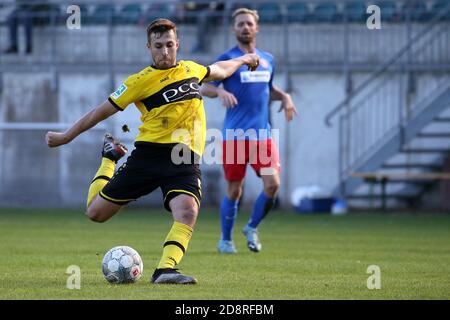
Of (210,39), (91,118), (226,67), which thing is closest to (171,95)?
(91,118)

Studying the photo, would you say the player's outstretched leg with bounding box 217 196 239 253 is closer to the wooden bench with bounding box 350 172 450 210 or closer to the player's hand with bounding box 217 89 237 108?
the player's hand with bounding box 217 89 237 108

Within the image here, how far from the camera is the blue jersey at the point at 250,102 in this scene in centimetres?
1262

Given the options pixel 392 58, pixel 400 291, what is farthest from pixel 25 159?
pixel 400 291

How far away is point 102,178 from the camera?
9.59 meters

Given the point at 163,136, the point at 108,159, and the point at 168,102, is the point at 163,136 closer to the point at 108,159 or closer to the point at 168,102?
the point at 168,102

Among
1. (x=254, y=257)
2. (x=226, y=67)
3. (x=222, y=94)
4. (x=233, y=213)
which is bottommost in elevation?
(x=254, y=257)

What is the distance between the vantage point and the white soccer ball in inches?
341

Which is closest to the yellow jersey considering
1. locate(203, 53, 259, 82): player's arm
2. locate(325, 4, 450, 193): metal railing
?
locate(203, 53, 259, 82): player's arm

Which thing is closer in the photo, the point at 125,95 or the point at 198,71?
the point at 125,95

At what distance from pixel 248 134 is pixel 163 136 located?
3.68 meters

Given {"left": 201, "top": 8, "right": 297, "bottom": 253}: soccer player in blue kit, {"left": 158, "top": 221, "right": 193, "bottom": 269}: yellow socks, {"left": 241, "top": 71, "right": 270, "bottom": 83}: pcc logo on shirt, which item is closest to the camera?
{"left": 158, "top": 221, "right": 193, "bottom": 269}: yellow socks

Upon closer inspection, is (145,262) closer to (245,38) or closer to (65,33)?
(245,38)

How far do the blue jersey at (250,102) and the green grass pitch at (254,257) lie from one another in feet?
4.55

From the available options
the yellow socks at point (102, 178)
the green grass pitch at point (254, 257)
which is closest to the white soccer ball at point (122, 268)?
the green grass pitch at point (254, 257)
